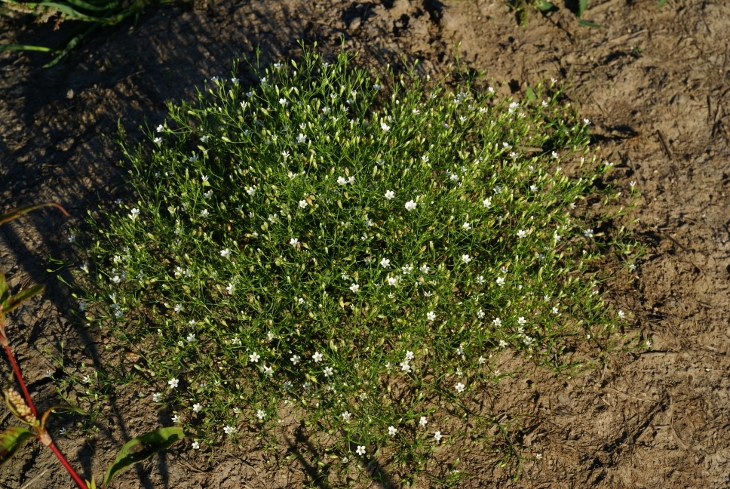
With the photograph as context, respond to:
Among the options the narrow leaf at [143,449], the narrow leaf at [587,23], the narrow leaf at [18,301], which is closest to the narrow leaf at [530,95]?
the narrow leaf at [587,23]

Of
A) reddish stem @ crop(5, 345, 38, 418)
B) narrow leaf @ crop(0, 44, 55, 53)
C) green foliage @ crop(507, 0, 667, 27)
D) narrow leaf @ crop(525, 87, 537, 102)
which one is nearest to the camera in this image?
reddish stem @ crop(5, 345, 38, 418)

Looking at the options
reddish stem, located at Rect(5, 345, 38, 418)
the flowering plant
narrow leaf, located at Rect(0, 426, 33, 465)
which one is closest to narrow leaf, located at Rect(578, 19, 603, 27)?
the flowering plant

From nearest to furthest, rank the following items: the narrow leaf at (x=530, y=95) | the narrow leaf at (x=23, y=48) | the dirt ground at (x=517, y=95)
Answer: the dirt ground at (x=517, y=95) → the narrow leaf at (x=530, y=95) → the narrow leaf at (x=23, y=48)

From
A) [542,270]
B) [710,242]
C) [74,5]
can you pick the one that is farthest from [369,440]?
[74,5]

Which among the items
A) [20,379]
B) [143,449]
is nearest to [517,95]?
[143,449]

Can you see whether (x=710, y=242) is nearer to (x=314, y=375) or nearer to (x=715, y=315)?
(x=715, y=315)

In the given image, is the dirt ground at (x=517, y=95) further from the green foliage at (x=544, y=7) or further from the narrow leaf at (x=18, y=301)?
the narrow leaf at (x=18, y=301)

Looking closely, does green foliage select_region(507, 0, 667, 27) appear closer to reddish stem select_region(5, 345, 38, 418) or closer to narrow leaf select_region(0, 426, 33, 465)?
reddish stem select_region(5, 345, 38, 418)
